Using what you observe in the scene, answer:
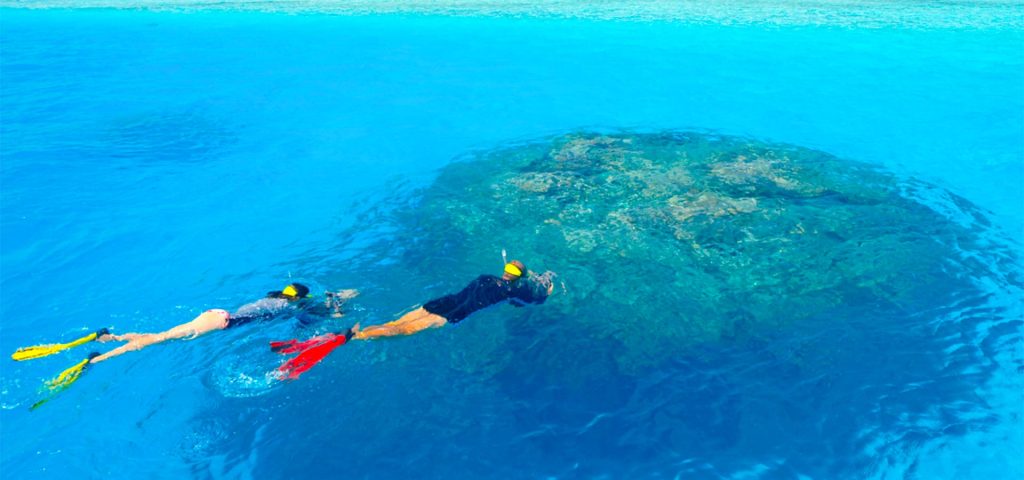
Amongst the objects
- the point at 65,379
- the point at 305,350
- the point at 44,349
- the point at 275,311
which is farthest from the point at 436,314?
the point at 44,349

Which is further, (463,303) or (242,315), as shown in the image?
(463,303)

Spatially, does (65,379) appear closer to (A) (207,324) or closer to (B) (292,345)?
(A) (207,324)

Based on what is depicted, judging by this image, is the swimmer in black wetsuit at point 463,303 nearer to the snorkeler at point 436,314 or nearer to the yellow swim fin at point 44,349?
the snorkeler at point 436,314

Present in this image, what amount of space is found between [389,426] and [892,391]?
816 cm

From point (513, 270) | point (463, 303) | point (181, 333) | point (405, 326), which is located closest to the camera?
point (181, 333)

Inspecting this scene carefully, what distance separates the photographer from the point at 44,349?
990 cm

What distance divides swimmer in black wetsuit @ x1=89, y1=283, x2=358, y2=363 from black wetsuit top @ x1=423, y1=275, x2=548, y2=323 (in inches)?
82.0

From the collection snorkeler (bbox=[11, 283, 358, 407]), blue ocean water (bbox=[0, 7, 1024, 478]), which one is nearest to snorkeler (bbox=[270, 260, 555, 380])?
blue ocean water (bbox=[0, 7, 1024, 478])

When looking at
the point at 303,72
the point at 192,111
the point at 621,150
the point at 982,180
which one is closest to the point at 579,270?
the point at 621,150

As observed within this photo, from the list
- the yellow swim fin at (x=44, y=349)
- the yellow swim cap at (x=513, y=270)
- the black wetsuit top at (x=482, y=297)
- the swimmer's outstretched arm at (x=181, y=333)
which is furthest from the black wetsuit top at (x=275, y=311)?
the yellow swim cap at (x=513, y=270)

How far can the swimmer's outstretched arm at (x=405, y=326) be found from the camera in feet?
33.5

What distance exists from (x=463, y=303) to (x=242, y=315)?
3.97m

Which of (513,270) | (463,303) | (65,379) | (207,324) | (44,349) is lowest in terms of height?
(65,379)

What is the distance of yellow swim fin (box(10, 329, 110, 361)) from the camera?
9787mm
